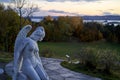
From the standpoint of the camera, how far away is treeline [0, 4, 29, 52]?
69.2 feet

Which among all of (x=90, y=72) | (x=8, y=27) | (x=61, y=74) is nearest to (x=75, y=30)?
(x=8, y=27)

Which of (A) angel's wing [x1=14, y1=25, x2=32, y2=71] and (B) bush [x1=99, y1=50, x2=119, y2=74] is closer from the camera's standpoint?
(A) angel's wing [x1=14, y1=25, x2=32, y2=71]

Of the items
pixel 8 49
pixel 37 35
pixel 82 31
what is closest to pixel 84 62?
pixel 37 35

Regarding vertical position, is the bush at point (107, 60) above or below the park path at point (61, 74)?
above

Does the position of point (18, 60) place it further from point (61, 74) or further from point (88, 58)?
point (88, 58)

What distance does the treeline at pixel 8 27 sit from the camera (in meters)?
21.1

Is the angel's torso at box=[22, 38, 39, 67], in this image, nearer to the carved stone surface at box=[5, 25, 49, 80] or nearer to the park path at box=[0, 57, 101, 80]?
the carved stone surface at box=[5, 25, 49, 80]

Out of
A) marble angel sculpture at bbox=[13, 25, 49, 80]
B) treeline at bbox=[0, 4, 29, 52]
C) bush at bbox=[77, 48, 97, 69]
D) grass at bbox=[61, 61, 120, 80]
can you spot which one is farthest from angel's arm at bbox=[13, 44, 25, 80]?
treeline at bbox=[0, 4, 29, 52]

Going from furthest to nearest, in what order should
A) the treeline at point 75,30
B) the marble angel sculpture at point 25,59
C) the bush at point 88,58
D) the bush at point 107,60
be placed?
the treeline at point 75,30 < the bush at point 88,58 < the bush at point 107,60 < the marble angel sculpture at point 25,59

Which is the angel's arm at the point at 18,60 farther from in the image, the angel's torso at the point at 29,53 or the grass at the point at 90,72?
the grass at the point at 90,72

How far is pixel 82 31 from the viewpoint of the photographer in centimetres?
3522

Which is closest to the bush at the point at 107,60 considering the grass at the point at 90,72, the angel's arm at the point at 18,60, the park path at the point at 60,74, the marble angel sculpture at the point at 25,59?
the grass at the point at 90,72

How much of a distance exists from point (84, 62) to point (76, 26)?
77.0ft

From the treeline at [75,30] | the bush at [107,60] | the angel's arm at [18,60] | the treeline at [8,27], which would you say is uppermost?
the angel's arm at [18,60]
